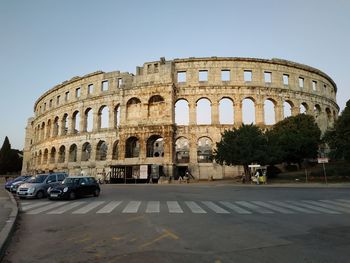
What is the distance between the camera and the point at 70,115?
49.5m

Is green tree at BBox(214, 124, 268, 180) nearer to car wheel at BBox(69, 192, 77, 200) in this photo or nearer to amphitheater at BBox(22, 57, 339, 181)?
amphitheater at BBox(22, 57, 339, 181)

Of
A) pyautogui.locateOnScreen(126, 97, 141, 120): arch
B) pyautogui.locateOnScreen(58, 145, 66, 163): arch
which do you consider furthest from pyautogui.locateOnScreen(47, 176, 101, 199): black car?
pyautogui.locateOnScreen(58, 145, 66, 163): arch

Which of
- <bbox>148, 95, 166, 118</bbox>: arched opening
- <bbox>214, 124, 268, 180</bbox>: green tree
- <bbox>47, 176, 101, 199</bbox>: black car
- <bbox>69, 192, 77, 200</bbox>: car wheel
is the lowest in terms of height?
<bbox>69, 192, 77, 200</bbox>: car wheel

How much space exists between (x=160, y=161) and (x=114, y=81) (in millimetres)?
14540

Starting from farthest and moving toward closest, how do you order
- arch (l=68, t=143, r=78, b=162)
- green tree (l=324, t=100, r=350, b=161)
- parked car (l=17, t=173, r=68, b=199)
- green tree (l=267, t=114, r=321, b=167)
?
arch (l=68, t=143, r=78, b=162)
green tree (l=267, t=114, r=321, b=167)
green tree (l=324, t=100, r=350, b=161)
parked car (l=17, t=173, r=68, b=199)

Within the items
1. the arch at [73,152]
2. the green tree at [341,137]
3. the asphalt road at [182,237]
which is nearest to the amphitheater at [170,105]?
the arch at [73,152]

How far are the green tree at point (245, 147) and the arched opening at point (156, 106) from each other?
37.2 ft

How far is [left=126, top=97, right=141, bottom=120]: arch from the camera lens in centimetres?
4209

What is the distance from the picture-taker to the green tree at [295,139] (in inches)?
1292

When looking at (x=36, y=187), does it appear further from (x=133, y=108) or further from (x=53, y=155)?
(x=53, y=155)

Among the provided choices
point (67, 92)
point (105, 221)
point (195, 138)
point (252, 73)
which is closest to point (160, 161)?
point (195, 138)

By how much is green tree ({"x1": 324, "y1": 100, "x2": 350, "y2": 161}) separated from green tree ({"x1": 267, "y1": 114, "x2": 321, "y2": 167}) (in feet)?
10.8

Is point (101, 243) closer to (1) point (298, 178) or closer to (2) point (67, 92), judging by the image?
(1) point (298, 178)

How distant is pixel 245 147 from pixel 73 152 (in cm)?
3017
